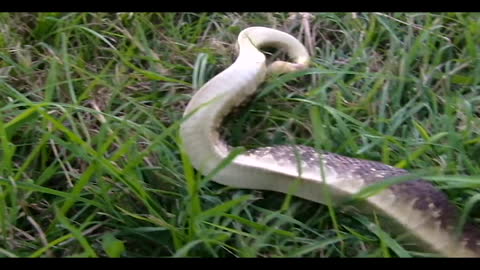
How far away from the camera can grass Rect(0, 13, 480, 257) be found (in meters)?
1.23

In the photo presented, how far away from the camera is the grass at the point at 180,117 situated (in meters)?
1.23

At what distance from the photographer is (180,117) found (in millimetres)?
1576

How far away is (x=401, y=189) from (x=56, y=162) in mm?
680

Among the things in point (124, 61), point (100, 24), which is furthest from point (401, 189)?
point (100, 24)

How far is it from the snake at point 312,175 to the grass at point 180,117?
3 cm

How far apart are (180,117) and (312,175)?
406mm

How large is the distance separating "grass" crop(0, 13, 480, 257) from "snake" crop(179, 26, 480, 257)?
0.10 ft

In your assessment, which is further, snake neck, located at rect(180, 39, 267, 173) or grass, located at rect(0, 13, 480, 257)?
snake neck, located at rect(180, 39, 267, 173)

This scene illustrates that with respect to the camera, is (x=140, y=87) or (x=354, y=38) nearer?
(x=140, y=87)

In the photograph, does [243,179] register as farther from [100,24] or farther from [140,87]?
[100,24]

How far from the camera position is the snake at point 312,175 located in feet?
4.01

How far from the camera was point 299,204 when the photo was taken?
131 cm

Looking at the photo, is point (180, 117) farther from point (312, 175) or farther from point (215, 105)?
point (312, 175)

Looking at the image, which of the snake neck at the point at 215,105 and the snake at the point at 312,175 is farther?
the snake neck at the point at 215,105
